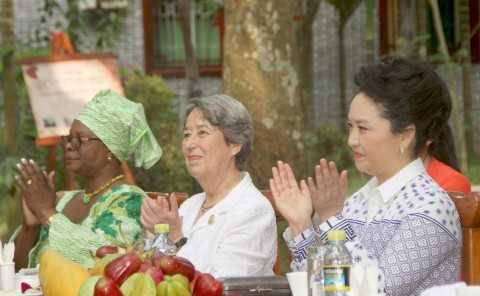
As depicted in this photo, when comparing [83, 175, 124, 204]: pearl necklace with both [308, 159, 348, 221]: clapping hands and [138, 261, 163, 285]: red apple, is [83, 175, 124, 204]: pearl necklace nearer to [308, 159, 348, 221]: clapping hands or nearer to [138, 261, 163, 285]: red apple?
[308, 159, 348, 221]: clapping hands

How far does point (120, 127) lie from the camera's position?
5.77 metres

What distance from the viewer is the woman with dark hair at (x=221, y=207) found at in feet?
15.9

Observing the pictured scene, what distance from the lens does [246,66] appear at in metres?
9.05

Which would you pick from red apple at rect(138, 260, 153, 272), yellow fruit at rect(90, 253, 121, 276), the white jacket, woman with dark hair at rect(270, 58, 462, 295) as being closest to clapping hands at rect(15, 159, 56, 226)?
the white jacket

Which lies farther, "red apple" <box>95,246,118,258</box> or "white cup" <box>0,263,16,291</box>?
"white cup" <box>0,263,16,291</box>

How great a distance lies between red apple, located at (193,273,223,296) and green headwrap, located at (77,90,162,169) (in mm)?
2296

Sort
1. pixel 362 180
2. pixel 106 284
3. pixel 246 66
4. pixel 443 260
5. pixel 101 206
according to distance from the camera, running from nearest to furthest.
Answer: pixel 106 284, pixel 443 260, pixel 101 206, pixel 246 66, pixel 362 180

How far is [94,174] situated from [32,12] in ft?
50.0

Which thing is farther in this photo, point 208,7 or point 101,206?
point 208,7

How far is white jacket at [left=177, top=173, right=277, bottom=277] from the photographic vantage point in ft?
15.8

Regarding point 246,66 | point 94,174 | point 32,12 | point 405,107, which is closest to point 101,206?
point 94,174

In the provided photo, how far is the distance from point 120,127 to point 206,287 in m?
2.36

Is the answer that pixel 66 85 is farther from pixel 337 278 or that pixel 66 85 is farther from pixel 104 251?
pixel 337 278

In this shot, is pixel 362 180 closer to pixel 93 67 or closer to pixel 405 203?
pixel 93 67
